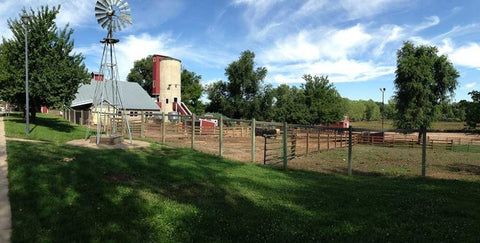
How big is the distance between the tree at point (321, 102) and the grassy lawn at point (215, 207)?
116ft

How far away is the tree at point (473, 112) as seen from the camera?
9.34m

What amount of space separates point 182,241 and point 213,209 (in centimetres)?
133

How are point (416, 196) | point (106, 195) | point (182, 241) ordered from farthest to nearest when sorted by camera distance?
point (416, 196)
point (106, 195)
point (182, 241)

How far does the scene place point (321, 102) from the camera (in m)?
43.2

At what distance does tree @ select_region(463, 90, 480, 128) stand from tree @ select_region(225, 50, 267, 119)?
4937 centimetres

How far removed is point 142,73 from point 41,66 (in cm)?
6211

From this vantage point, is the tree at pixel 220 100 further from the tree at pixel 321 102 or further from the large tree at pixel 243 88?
the tree at pixel 321 102

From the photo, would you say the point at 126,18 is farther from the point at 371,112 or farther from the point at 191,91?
the point at 371,112

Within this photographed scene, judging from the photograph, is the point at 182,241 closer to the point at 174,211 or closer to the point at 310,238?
the point at 174,211

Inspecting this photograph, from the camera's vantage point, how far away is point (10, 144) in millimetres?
10430

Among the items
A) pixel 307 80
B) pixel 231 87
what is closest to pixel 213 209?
pixel 307 80

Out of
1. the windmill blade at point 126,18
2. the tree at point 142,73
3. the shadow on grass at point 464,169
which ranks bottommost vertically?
the shadow on grass at point 464,169

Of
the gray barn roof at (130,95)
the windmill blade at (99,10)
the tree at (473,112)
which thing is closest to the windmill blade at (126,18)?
the windmill blade at (99,10)

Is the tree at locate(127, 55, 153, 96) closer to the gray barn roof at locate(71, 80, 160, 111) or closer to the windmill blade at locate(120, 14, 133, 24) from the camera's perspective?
the gray barn roof at locate(71, 80, 160, 111)
